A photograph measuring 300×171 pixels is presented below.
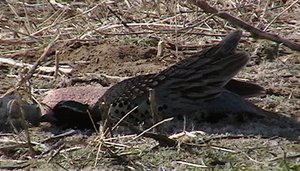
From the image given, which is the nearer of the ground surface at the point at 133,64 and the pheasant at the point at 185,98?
the ground surface at the point at 133,64

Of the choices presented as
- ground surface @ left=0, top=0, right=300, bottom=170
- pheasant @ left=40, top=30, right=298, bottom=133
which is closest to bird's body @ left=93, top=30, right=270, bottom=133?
pheasant @ left=40, top=30, right=298, bottom=133

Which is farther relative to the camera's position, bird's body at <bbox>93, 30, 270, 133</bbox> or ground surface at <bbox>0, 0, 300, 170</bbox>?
bird's body at <bbox>93, 30, 270, 133</bbox>

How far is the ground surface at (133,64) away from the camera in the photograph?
336cm

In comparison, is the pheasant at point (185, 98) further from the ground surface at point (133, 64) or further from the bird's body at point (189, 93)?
the ground surface at point (133, 64)

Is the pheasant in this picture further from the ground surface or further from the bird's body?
the ground surface

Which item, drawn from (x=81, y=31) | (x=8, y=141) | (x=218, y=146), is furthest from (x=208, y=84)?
(x=81, y=31)

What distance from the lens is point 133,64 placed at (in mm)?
5082

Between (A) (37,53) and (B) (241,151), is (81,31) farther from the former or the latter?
(B) (241,151)

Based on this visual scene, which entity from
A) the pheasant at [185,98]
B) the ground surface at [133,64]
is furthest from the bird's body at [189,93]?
the ground surface at [133,64]

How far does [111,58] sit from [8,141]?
1722 millimetres

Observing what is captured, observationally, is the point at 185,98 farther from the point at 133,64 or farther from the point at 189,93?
the point at 133,64

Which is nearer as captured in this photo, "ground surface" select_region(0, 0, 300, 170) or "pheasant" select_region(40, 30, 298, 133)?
"ground surface" select_region(0, 0, 300, 170)

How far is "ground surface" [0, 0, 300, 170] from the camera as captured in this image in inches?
132

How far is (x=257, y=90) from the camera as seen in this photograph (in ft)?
13.6
